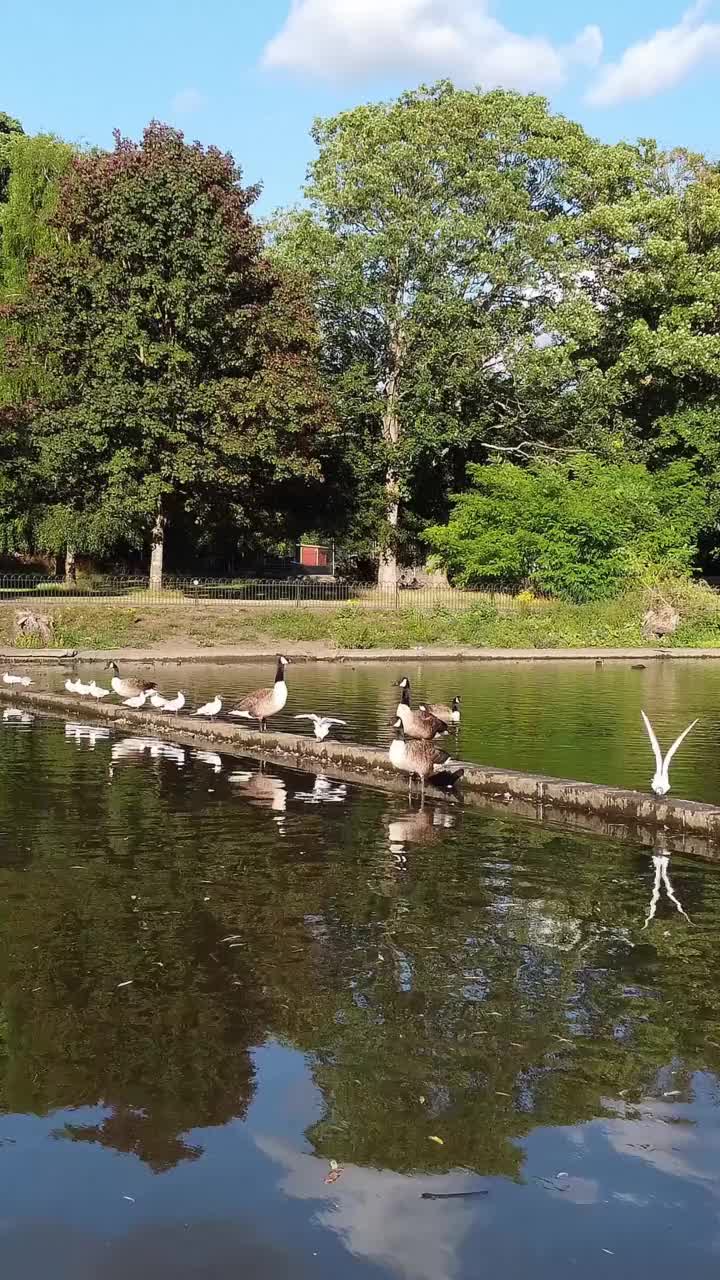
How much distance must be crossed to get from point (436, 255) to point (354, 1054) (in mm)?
51280

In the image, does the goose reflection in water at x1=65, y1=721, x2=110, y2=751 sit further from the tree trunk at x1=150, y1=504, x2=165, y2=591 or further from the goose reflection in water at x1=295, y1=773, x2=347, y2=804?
the tree trunk at x1=150, y1=504, x2=165, y2=591

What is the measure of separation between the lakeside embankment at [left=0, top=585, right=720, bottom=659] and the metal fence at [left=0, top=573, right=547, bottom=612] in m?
1.13

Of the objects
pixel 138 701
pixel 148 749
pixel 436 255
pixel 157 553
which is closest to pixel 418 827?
pixel 148 749

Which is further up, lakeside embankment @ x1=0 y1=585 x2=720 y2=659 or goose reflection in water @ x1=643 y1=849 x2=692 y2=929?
lakeside embankment @ x1=0 y1=585 x2=720 y2=659

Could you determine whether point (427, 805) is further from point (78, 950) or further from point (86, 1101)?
point (86, 1101)

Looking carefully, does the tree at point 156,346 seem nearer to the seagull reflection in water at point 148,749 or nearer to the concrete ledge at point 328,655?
the concrete ledge at point 328,655

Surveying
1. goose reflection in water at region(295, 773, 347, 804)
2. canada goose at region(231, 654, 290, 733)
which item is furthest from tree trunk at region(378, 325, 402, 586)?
goose reflection in water at region(295, 773, 347, 804)

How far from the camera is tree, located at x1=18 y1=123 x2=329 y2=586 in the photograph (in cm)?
4862

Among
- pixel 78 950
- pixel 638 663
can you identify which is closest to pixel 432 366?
pixel 638 663

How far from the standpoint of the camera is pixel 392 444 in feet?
190

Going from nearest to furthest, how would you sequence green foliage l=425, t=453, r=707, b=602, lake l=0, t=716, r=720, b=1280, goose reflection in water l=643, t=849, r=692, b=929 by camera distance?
1. lake l=0, t=716, r=720, b=1280
2. goose reflection in water l=643, t=849, r=692, b=929
3. green foliage l=425, t=453, r=707, b=602

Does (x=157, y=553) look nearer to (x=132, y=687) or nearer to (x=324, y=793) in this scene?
(x=132, y=687)

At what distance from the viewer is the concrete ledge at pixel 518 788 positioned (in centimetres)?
1243

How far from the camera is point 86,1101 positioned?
6.13 m
